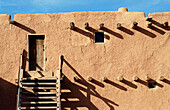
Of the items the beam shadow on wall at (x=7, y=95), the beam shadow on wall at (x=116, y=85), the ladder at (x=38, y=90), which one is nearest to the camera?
the ladder at (x=38, y=90)

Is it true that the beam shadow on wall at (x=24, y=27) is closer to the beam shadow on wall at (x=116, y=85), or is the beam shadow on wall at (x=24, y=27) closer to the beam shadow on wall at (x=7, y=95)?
the beam shadow on wall at (x=7, y=95)

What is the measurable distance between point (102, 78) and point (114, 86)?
25.5 inches

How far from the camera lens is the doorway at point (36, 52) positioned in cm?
1032

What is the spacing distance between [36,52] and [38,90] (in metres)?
1.72

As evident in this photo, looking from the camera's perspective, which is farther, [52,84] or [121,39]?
[121,39]

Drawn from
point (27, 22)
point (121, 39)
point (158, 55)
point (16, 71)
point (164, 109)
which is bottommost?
point (164, 109)

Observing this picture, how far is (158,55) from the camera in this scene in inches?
401

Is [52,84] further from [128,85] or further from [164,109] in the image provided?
[164,109]

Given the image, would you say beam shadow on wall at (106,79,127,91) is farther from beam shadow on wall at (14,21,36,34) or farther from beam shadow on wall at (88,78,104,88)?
beam shadow on wall at (14,21,36,34)

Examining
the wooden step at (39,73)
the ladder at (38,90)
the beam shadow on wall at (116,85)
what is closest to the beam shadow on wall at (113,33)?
the beam shadow on wall at (116,85)

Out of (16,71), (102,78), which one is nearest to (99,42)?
(102,78)

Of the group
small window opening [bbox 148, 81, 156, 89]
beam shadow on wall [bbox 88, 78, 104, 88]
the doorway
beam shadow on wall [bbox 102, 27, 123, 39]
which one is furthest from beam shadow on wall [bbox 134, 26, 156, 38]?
the doorway

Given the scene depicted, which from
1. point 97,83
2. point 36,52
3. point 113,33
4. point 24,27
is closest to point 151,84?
point 97,83

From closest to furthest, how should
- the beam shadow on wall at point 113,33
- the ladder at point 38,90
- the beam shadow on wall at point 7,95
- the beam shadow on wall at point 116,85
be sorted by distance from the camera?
the ladder at point 38,90 < the beam shadow on wall at point 7,95 < the beam shadow on wall at point 116,85 < the beam shadow on wall at point 113,33
